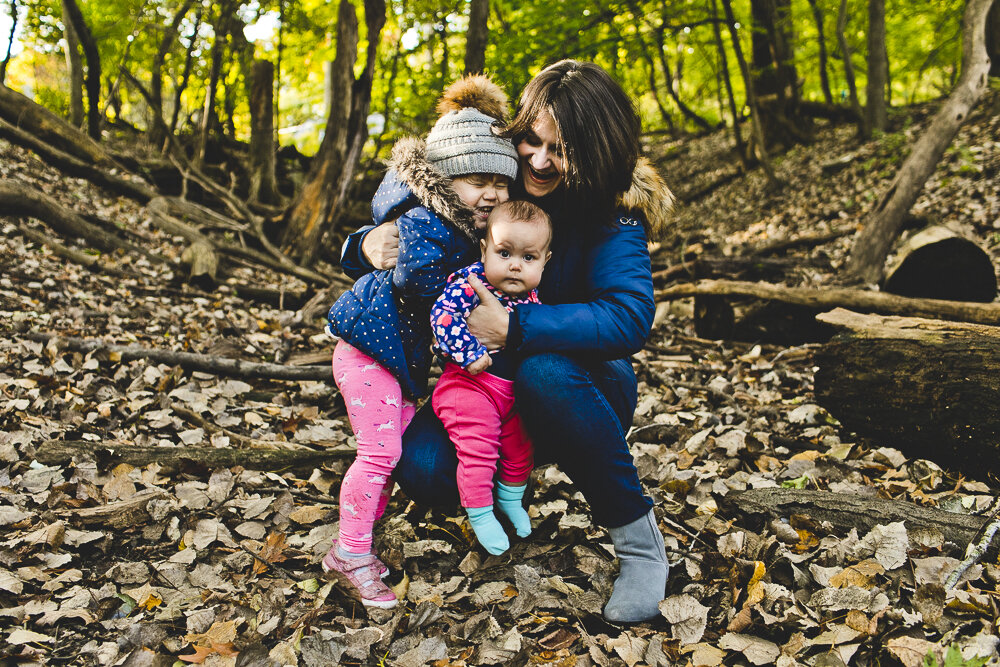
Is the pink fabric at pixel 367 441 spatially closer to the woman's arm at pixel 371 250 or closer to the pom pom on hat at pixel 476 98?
the woman's arm at pixel 371 250

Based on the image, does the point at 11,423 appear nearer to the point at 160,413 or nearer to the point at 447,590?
the point at 160,413

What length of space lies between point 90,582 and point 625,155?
8.22ft

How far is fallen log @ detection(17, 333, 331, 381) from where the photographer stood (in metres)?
4.04

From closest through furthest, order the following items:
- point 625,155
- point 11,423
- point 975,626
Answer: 1. point 975,626
2. point 625,155
3. point 11,423

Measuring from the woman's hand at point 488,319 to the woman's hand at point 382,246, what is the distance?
0.40 m

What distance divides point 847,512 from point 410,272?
1.94 metres

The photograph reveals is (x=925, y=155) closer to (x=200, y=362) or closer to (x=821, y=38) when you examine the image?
(x=200, y=362)

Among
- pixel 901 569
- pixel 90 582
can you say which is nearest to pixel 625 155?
pixel 901 569

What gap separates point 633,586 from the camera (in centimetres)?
219

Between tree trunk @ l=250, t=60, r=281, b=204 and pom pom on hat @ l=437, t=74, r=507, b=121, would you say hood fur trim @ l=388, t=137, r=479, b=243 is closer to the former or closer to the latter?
pom pom on hat @ l=437, t=74, r=507, b=121

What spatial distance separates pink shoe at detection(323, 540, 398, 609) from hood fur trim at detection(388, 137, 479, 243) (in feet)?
4.32

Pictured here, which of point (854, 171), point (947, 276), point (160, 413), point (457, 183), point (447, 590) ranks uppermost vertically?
point (854, 171)

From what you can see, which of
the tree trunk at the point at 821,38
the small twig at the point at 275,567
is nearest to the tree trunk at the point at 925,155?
the small twig at the point at 275,567

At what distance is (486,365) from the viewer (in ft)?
7.56
